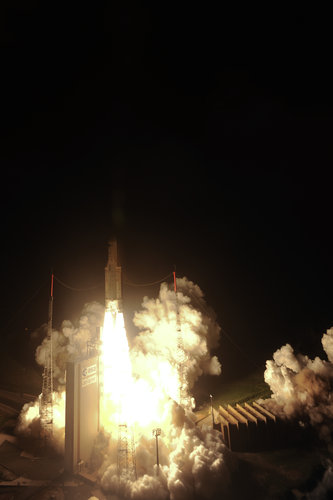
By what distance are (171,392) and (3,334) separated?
33064 millimetres

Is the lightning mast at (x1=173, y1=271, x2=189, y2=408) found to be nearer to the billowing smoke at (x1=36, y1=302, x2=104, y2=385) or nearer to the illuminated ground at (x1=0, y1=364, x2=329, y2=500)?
the illuminated ground at (x1=0, y1=364, x2=329, y2=500)

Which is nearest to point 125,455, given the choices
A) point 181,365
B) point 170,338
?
point 181,365

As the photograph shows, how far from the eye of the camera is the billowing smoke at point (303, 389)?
98.0ft

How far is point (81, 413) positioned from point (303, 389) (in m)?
21.1

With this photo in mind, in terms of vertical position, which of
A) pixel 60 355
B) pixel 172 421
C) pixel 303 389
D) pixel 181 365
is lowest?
pixel 172 421

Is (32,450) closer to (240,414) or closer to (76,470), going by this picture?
(76,470)

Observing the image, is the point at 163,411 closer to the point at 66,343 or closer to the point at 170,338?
the point at 170,338

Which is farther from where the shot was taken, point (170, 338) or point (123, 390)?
point (170, 338)

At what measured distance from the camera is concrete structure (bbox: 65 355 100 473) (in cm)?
2322

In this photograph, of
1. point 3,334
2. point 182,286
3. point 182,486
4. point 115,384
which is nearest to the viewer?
point 182,486

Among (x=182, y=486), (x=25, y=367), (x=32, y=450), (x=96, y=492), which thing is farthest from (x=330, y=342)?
(x=25, y=367)

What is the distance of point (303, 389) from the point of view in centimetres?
3158

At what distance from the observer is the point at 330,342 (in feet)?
108

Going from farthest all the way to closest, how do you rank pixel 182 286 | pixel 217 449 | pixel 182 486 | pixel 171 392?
pixel 182 286
pixel 171 392
pixel 217 449
pixel 182 486
